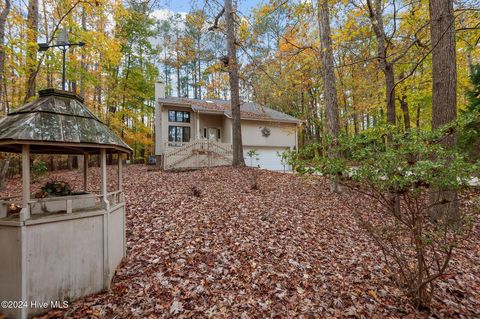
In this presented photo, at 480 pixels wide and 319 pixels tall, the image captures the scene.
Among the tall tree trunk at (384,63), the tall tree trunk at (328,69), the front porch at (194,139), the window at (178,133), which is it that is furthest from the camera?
the window at (178,133)

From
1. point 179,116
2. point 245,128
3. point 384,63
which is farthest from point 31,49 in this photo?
point 245,128

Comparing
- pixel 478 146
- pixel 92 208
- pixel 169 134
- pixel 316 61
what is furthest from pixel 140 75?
pixel 478 146

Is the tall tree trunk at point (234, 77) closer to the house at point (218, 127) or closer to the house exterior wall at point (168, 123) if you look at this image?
the house at point (218, 127)

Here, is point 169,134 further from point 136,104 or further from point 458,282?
point 458,282

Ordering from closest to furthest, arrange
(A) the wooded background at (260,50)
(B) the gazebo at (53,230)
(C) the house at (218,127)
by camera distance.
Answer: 1. (B) the gazebo at (53,230)
2. (A) the wooded background at (260,50)
3. (C) the house at (218,127)

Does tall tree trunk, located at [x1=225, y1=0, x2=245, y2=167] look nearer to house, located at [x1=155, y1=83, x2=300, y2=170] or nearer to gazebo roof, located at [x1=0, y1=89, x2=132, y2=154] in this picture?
house, located at [x1=155, y1=83, x2=300, y2=170]

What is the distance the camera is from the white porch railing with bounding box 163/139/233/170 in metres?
13.0

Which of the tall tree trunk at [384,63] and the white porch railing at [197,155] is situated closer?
the tall tree trunk at [384,63]

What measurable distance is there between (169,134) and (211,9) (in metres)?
9.79

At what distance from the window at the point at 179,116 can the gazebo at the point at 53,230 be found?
46.3 ft

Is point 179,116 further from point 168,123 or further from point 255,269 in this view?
point 255,269

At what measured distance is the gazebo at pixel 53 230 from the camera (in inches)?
112

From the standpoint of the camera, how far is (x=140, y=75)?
65.7 feet

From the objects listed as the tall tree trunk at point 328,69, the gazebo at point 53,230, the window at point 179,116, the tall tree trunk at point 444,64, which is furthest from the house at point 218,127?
the gazebo at point 53,230
